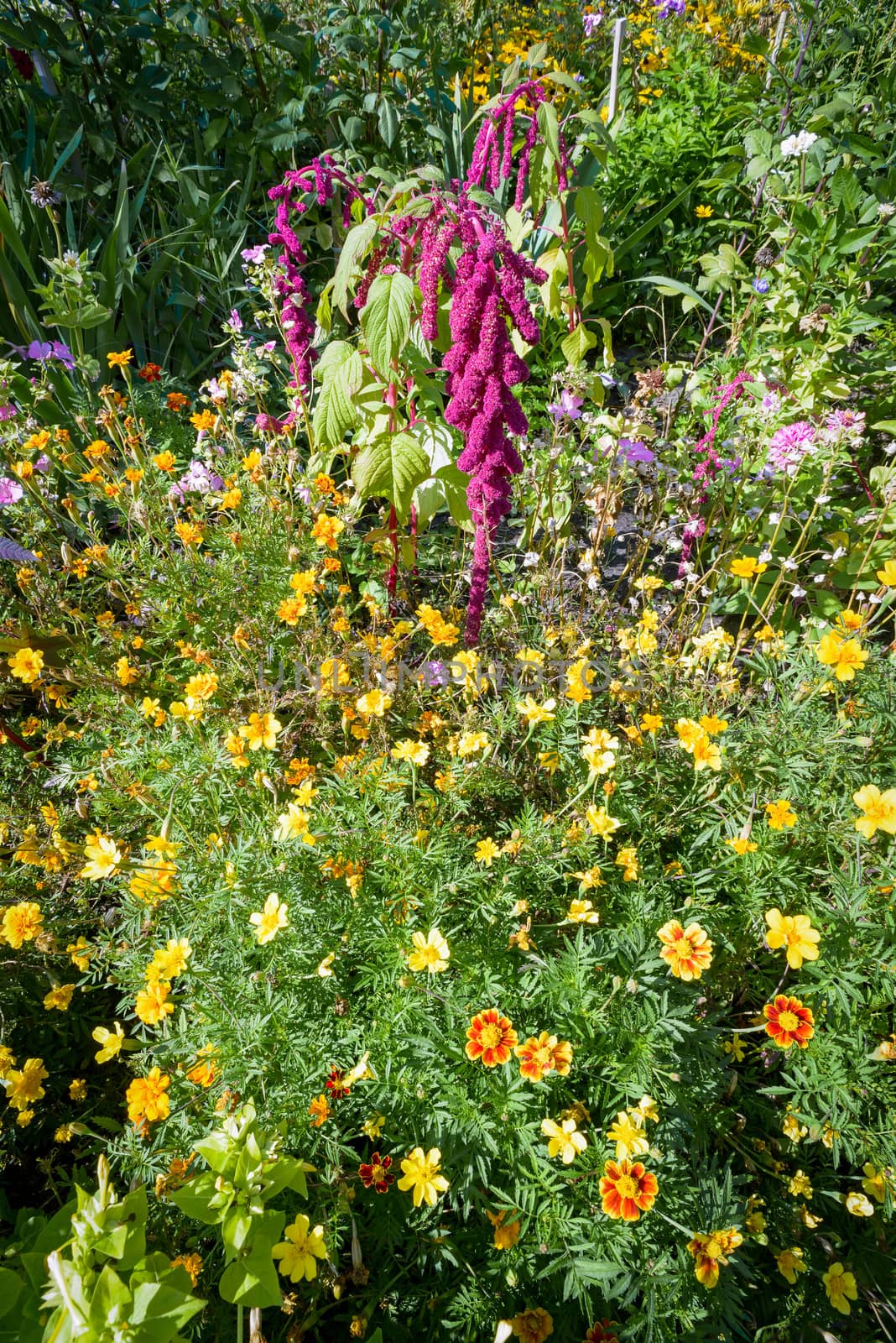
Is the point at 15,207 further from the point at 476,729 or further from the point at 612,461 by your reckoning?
the point at 476,729

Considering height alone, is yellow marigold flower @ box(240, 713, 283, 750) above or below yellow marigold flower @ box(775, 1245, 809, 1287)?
above

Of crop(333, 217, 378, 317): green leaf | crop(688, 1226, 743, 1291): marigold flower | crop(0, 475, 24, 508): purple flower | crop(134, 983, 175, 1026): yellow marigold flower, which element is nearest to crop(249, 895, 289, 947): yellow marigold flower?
crop(134, 983, 175, 1026): yellow marigold flower

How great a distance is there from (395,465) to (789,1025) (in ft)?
4.37

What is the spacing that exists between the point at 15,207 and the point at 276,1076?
3.15 metres

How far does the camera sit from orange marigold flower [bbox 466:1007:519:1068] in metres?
1.12

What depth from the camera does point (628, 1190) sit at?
3.41 ft

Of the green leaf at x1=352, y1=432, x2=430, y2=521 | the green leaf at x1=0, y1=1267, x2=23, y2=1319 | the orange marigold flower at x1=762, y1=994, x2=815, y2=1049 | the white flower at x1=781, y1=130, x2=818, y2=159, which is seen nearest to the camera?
the green leaf at x1=0, y1=1267, x2=23, y2=1319

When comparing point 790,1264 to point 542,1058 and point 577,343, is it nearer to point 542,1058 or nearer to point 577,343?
point 542,1058

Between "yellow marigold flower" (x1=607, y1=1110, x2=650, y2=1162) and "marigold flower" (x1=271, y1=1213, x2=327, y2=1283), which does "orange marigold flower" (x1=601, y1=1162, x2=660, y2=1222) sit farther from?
"marigold flower" (x1=271, y1=1213, x2=327, y2=1283)

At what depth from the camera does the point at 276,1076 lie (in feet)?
4.31

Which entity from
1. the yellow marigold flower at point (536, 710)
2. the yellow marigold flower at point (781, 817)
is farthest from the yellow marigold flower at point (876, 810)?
the yellow marigold flower at point (536, 710)

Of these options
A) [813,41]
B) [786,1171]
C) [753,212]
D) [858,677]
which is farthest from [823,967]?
[813,41]

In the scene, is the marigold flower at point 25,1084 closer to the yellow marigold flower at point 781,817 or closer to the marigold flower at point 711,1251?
the marigold flower at point 711,1251

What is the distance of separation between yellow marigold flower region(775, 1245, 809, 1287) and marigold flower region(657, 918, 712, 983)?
49 centimetres
